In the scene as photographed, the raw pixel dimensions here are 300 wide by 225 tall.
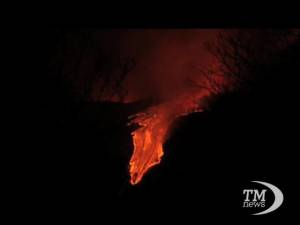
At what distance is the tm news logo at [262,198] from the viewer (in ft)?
12.5

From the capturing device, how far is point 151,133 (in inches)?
164

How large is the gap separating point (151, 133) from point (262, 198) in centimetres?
117

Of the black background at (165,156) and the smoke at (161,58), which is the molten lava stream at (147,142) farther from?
the smoke at (161,58)

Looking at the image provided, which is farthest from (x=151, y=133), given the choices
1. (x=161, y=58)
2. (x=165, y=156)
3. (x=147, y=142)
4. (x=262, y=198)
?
(x=262, y=198)

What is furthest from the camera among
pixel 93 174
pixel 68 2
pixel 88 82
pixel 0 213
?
pixel 88 82

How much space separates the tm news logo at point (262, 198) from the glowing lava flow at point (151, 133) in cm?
86

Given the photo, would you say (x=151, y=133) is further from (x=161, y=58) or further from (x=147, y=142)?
(x=161, y=58)

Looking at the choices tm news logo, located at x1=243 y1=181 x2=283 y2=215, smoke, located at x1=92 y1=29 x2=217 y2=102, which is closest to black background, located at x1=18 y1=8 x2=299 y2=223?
tm news logo, located at x1=243 y1=181 x2=283 y2=215

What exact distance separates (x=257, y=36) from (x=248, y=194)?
65.0 inches

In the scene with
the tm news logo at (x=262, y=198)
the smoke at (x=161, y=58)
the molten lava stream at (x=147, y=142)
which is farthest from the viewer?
the smoke at (x=161, y=58)

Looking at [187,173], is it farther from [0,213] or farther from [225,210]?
[0,213]

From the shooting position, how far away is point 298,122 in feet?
13.4

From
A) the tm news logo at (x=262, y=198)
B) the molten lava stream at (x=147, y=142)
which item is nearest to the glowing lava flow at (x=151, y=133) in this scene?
the molten lava stream at (x=147, y=142)

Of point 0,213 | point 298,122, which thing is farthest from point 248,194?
point 0,213
